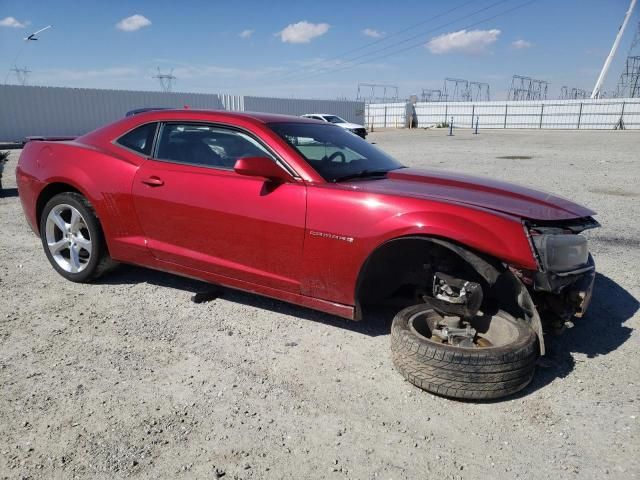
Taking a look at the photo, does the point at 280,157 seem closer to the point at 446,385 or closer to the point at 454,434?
the point at 446,385

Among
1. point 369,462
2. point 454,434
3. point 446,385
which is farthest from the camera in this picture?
point 446,385

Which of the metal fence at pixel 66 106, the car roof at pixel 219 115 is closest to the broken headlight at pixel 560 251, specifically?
the car roof at pixel 219 115

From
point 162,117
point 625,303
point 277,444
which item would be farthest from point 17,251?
point 625,303

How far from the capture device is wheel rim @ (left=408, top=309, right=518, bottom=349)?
3115mm

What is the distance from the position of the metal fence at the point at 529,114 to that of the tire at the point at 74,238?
4174cm

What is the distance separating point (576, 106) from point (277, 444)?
50623 millimetres

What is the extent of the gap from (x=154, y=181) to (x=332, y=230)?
156 centimetres

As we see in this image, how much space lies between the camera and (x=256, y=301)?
4.15m

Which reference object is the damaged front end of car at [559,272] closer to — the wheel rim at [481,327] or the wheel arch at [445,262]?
the wheel arch at [445,262]

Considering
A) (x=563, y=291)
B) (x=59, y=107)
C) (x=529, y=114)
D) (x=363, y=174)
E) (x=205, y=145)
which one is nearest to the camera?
(x=563, y=291)

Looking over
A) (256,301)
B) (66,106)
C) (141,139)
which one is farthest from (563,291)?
(66,106)

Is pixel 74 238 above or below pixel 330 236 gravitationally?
below

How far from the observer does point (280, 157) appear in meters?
3.48

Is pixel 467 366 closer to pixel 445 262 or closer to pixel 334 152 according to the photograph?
pixel 445 262
